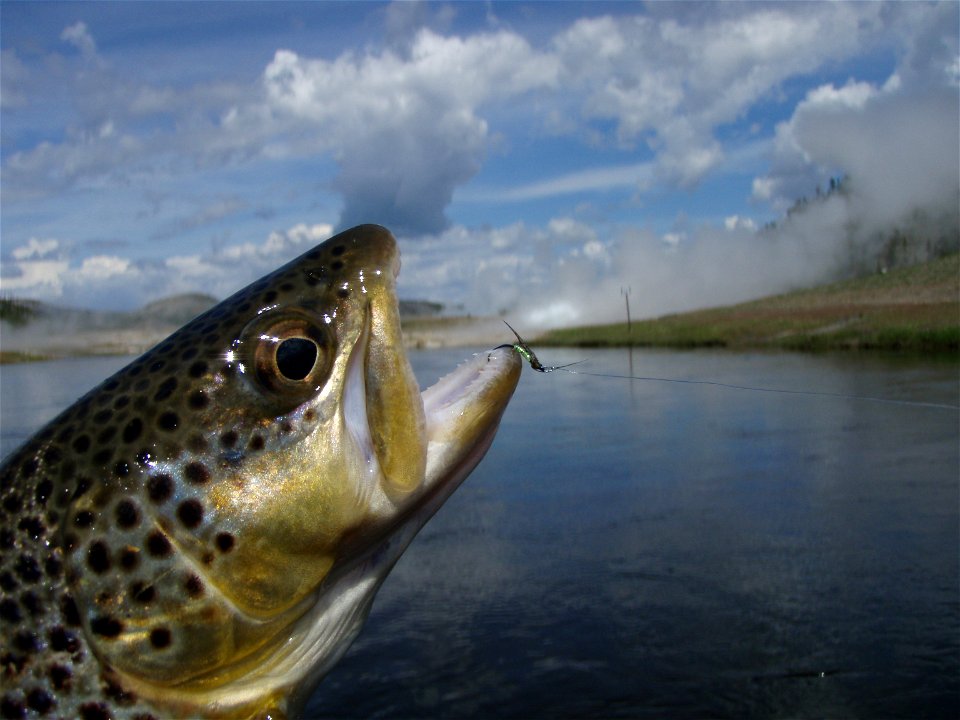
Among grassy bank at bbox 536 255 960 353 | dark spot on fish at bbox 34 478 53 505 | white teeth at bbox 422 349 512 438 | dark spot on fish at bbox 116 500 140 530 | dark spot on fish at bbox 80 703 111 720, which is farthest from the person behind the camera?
grassy bank at bbox 536 255 960 353

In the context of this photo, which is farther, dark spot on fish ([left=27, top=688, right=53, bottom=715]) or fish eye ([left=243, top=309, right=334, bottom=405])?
fish eye ([left=243, top=309, right=334, bottom=405])

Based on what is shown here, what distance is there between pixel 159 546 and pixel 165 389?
0.43 meters

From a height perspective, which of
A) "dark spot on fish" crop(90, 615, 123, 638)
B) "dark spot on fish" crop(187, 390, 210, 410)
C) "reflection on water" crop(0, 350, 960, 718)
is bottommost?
"reflection on water" crop(0, 350, 960, 718)

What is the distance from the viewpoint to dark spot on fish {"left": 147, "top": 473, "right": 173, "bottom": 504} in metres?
2.20

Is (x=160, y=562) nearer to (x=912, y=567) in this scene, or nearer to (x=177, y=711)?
(x=177, y=711)

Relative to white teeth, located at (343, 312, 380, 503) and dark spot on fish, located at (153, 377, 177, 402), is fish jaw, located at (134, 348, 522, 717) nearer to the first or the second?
white teeth, located at (343, 312, 380, 503)

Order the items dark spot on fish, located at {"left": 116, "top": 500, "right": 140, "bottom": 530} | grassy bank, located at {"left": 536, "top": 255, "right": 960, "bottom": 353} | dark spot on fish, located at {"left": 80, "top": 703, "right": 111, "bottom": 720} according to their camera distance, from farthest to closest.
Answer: grassy bank, located at {"left": 536, "top": 255, "right": 960, "bottom": 353} → dark spot on fish, located at {"left": 116, "top": 500, "right": 140, "bottom": 530} → dark spot on fish, located at {"left": 80, "top": 703, "right": 111, "bottom": 720}

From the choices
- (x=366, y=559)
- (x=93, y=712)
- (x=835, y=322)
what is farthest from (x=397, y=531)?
(x=835, y=322)

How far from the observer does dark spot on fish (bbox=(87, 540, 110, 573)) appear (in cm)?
217

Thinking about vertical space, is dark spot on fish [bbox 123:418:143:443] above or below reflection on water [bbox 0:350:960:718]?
above

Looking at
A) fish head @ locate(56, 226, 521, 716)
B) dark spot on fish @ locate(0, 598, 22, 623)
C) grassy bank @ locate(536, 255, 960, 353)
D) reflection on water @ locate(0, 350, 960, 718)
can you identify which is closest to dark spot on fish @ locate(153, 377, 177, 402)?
fish head @ locate(56, 226, 521, 716)

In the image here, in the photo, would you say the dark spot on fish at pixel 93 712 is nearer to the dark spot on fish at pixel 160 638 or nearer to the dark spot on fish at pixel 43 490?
the dark spot on fish at pixel 160 638

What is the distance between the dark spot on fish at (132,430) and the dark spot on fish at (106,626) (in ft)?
1.45

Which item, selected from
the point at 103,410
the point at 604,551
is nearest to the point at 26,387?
the point at 604,551
